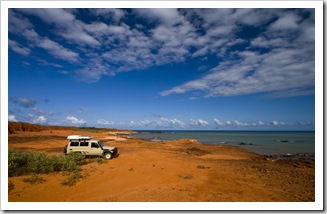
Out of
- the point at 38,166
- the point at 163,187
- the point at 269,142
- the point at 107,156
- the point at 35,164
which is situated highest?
the point at 35,164

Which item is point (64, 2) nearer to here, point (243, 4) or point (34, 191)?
point (243, 4)

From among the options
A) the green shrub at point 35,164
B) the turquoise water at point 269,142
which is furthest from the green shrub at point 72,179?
the turquoise water at point 269,142

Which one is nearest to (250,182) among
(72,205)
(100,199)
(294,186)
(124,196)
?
(294,186)

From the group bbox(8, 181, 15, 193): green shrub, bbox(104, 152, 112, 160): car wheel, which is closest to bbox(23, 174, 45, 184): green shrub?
bbox(8, 181, 15, 193): green shrub

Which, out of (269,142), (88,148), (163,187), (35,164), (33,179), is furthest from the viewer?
(269,142)

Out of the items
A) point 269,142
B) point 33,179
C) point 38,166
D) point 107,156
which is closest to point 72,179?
point 33,179

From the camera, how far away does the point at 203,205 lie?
629cm

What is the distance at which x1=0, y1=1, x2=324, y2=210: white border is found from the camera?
20.6 feet

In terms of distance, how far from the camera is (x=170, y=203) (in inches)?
249

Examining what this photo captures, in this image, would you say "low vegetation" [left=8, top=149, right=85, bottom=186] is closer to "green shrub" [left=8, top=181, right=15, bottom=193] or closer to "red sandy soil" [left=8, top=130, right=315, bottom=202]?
"red sandy soil" [left=8, top=130, right=315, bottom=202]

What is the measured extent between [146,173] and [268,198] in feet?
16.8

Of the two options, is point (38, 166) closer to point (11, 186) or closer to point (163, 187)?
point (11, 186)

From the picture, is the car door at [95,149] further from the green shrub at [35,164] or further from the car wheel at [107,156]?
the green shrub at [35,164]

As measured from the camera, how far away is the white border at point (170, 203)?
20.6 ft
